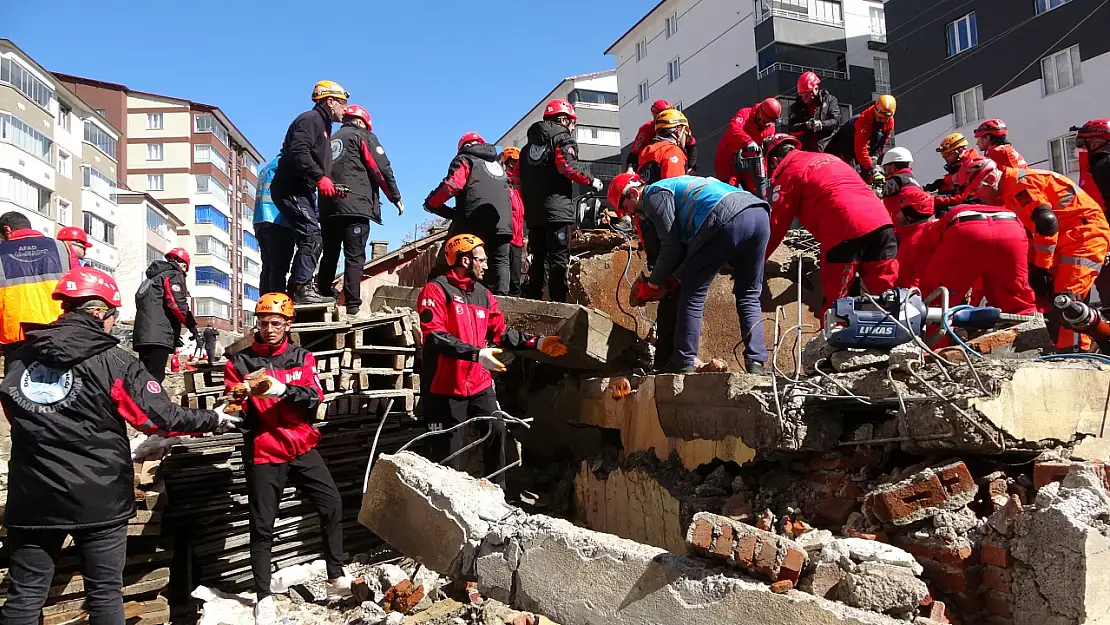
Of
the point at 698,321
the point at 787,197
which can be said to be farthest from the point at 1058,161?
the point at 698,321

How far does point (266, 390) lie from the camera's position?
402 centimetres

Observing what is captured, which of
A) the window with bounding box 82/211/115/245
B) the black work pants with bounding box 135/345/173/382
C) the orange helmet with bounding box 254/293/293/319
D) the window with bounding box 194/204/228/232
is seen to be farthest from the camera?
the window with bounding box 194/204/228/232

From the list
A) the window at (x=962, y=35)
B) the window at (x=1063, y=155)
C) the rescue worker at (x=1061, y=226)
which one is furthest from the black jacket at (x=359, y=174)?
the window at (x=962, y=35)

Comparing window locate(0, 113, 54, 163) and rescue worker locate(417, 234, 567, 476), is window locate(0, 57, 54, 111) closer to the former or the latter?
window locate(0, 113, 54, 163)

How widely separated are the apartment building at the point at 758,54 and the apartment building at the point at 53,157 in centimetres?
2449

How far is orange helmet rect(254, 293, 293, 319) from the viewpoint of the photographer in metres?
4.32

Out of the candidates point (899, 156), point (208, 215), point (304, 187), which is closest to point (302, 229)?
point (304, 187)

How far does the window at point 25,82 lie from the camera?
2846cm

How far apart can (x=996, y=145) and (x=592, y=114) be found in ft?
125

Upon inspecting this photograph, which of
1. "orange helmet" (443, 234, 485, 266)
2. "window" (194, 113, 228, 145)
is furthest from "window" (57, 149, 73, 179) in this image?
"orange helmet" (443, 234, 485, 266)

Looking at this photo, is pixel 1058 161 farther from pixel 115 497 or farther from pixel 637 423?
pixel 115 497

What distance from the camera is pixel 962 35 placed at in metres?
19.8

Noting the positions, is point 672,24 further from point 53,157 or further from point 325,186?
point 325,186

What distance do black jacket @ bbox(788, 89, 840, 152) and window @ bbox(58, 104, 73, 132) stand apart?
3586 centimetres
